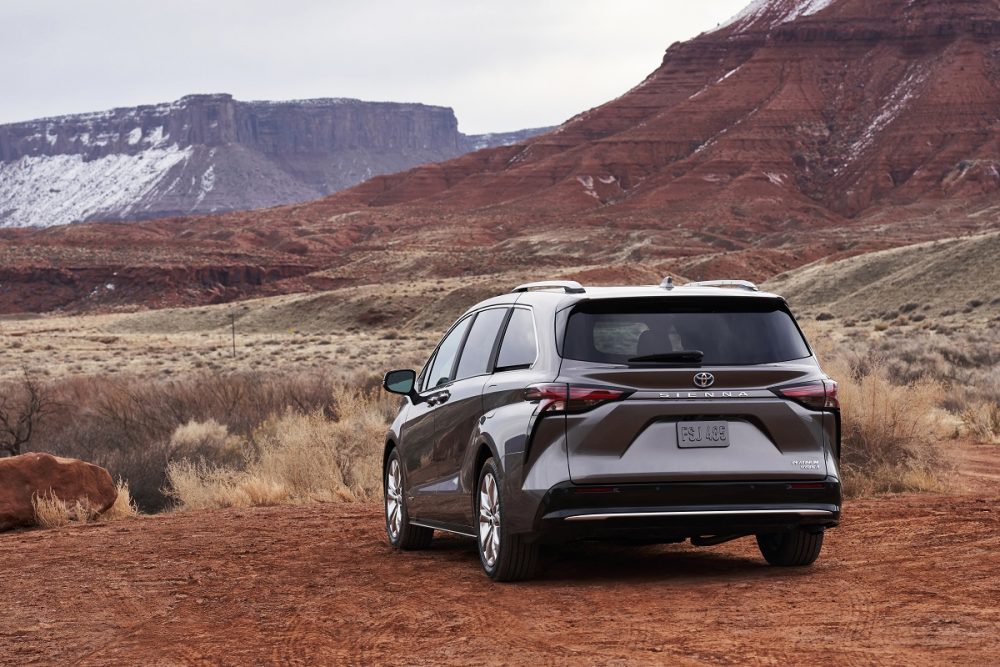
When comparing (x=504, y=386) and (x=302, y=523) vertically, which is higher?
(x=504, y=386)

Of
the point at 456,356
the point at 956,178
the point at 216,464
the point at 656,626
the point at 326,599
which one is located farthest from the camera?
the point at 956,178

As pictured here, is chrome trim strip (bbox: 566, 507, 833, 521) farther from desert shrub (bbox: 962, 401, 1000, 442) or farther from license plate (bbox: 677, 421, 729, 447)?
desert shrub (bbox: 962, 401, 1000, 442)

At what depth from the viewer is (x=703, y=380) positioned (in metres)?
7.00

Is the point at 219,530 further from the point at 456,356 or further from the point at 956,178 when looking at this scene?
the point at 956,178

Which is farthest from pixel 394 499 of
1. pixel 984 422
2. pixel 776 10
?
pixel 776 10

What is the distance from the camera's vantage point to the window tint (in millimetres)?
8242

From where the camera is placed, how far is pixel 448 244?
11519cm

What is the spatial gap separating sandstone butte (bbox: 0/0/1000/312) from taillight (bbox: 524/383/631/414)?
77235 millimetres

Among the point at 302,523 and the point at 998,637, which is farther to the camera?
the point at 302,523

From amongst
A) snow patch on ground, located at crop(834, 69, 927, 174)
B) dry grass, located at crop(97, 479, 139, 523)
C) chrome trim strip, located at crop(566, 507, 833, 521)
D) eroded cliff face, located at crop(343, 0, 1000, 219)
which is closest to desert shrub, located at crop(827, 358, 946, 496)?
chrome trim strip, located at crop(566, 507, 833, 521)

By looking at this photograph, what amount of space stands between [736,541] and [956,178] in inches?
4278

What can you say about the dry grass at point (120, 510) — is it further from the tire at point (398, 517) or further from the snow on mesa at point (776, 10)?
the snow on mesa at point (776, 10)

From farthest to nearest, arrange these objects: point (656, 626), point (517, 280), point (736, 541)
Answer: point (517, 280) → point (736, 541) → point (656, 626)

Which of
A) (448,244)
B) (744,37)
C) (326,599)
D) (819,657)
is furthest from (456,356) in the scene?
(744,37)
